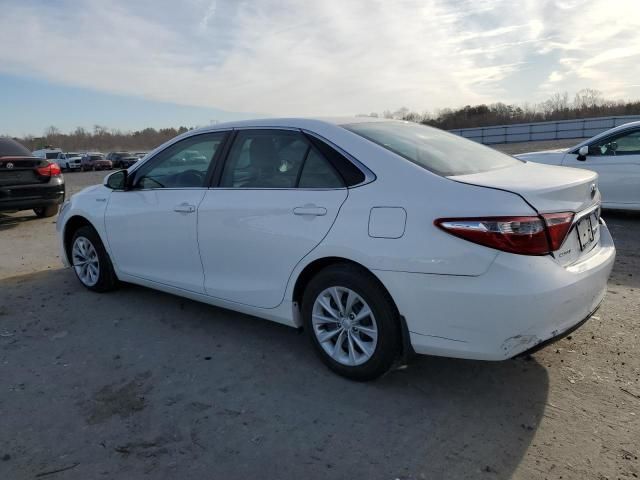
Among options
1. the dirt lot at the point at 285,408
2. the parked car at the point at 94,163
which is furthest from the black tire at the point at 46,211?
the parked car at the point at 94,163

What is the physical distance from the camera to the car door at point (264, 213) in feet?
11.1

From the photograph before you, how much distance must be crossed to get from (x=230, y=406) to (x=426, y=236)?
152 cm

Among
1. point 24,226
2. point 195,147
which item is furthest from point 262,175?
point 24,226

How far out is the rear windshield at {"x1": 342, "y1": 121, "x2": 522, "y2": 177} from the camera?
326 centimetres

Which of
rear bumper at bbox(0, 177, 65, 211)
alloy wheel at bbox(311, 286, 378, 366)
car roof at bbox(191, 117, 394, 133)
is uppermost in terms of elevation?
car roof at bbox(191, 117, 394, 133)

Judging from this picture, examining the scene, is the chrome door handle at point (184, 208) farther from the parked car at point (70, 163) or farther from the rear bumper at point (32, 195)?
the parked car at point (70, 163)

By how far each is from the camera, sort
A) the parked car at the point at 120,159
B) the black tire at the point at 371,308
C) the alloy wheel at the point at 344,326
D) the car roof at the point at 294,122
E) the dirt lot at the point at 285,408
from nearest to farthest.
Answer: the dirt lot at the point at 285,408 < the black tire at the point at 371,308 < the alloy wheel at the point at 344,326 < the car roof at the point at 294,122 < the parked car at the point at 120,159

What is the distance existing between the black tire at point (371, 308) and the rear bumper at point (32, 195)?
8288mm

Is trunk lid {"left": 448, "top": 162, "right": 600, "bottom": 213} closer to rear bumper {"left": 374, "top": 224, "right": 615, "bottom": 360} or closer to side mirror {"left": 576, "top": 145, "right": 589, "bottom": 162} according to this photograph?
rear bumper {"left": 374, "top": 224, "right": 615, "bottom": 360}

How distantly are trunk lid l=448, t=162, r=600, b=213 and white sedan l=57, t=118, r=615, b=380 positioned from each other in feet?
0.04

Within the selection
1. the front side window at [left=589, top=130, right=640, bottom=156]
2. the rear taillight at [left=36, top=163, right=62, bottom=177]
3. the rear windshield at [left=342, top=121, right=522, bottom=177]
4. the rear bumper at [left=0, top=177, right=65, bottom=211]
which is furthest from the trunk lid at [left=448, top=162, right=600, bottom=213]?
the rear taillight at [left=36, top=163, right=62, bottom=177]

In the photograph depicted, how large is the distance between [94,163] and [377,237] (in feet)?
150

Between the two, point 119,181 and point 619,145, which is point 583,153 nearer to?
point 619,145

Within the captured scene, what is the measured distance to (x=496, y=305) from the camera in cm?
270
